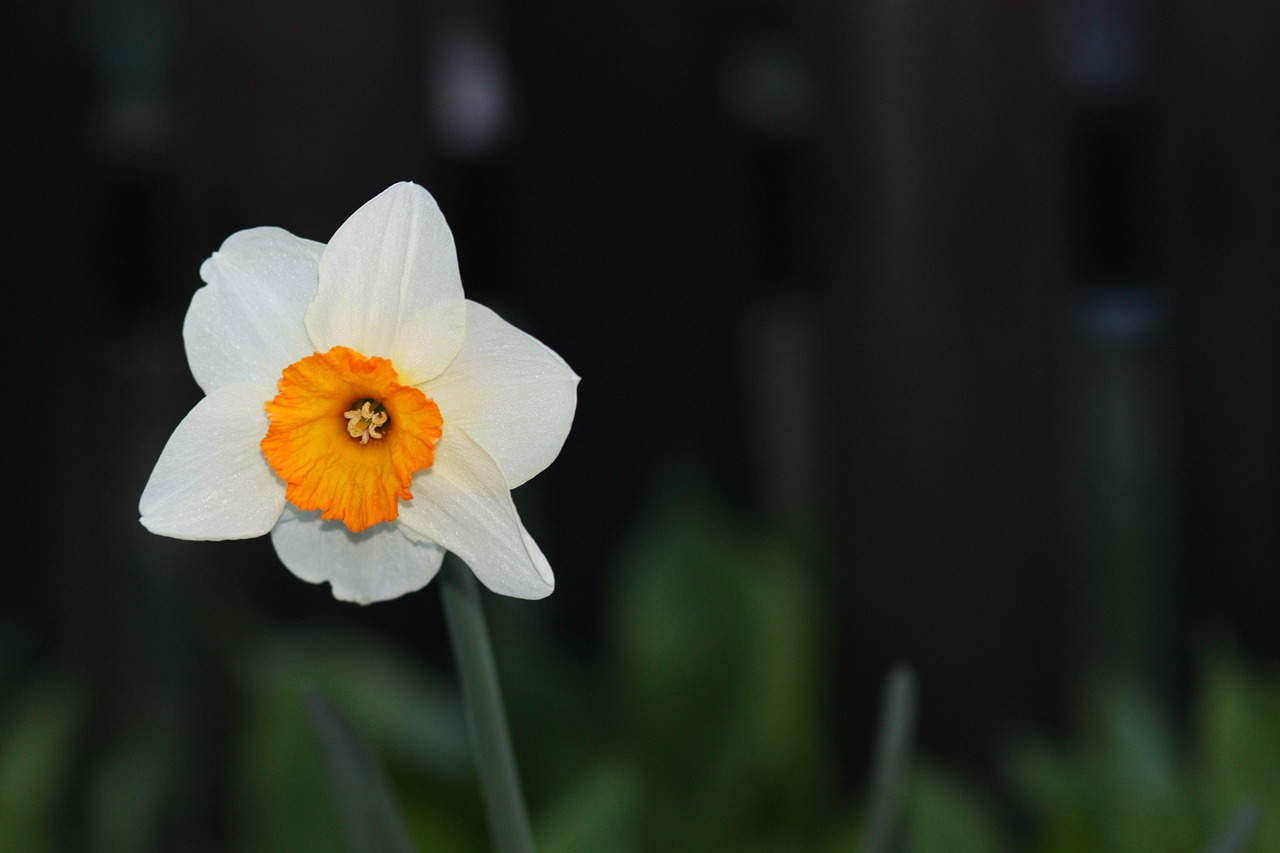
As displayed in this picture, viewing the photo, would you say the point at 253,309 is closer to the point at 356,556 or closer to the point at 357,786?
the point at 356,556

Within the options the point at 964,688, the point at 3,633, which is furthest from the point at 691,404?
the point at 3,633

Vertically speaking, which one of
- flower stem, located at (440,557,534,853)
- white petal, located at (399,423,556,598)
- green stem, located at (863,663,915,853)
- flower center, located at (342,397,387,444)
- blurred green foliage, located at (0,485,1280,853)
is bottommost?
blurred green foliage, located at (0,485,1280,853)

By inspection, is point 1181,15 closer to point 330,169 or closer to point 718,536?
point 718,536

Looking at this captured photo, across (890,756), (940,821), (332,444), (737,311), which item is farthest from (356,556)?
(737,311)

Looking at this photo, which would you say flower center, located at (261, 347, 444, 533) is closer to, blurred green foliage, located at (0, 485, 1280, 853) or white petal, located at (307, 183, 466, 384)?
white petal, located at (307, 183, 466, 384)

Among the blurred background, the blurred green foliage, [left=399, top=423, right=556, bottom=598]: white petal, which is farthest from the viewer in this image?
the blurred background

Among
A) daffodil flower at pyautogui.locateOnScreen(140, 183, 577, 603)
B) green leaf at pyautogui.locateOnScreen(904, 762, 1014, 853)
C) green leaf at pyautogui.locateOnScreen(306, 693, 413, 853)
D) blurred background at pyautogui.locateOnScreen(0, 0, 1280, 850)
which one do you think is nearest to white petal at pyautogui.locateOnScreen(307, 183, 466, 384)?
daffodil flower at pyautogui.locateOnScreen(140, 183, 577, 603)
